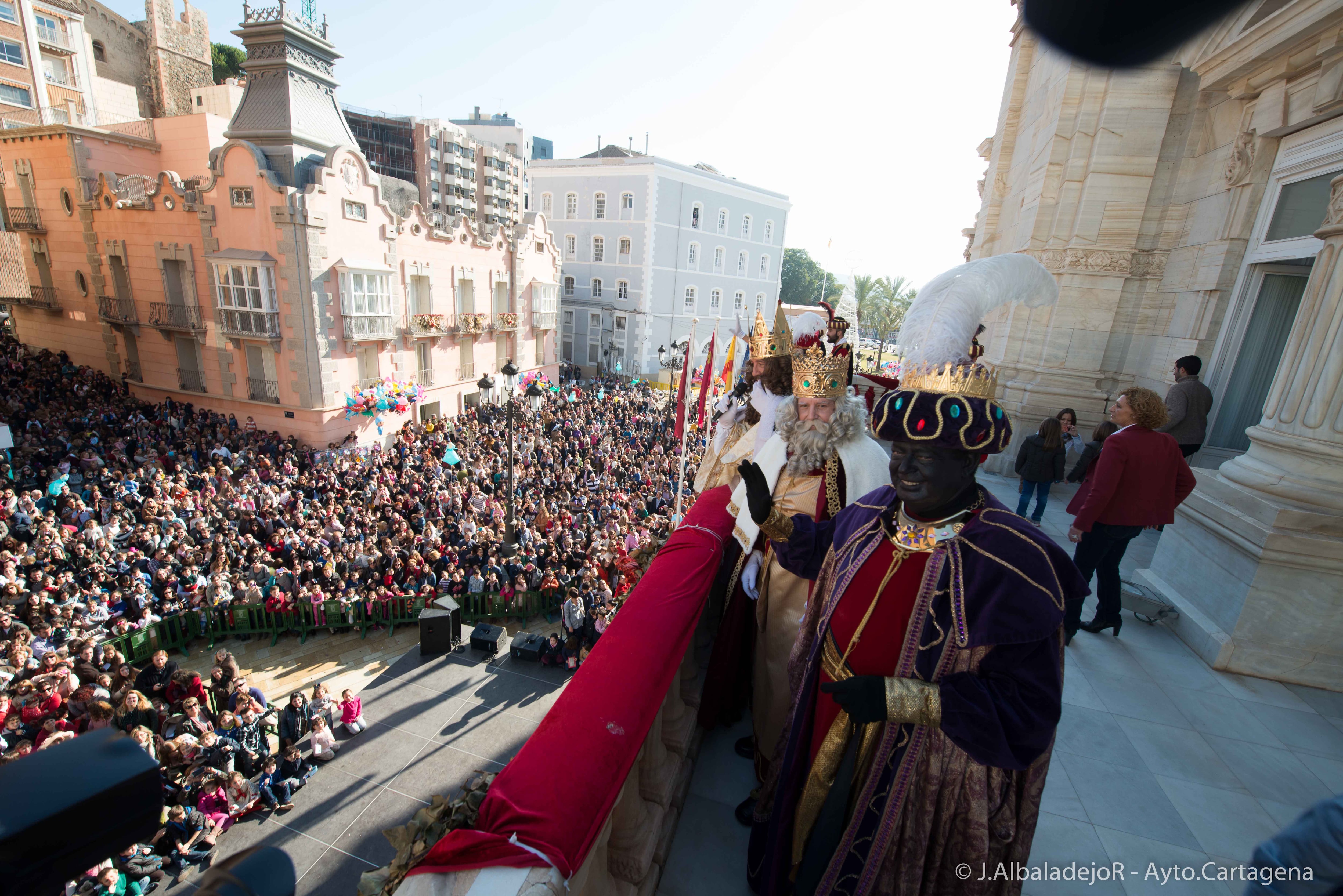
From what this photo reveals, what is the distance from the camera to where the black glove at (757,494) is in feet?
8.21

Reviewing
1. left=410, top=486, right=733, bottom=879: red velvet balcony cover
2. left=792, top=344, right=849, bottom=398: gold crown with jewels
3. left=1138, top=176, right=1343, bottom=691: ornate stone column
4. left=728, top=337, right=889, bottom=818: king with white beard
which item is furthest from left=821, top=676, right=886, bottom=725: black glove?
left=1138, top=176, right=1343, bottom=691: ornate stone column

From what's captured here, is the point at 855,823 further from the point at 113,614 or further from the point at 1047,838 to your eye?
the point at 113,614

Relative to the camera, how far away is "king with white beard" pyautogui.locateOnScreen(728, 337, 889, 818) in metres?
2.82

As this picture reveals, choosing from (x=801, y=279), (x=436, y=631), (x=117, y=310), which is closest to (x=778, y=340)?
(x=436, y=631)

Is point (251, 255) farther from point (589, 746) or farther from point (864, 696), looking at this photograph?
point (864, 696)

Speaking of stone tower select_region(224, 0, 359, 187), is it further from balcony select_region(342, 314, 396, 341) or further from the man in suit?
the man in suit

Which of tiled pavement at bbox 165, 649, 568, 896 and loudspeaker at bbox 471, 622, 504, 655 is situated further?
loudspeaker at bbox 471, 622, 504, 655

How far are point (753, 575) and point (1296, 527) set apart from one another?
159 inches

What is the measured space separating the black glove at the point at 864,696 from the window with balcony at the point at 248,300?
65.8ft

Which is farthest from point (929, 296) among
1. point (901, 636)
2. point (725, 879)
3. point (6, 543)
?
point (6, 543)

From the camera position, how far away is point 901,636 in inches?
80.9

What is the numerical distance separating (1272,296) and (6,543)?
19.1m

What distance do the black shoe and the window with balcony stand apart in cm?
2022

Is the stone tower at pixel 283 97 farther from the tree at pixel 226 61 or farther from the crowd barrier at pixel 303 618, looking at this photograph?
the tree at pixel 226 61
